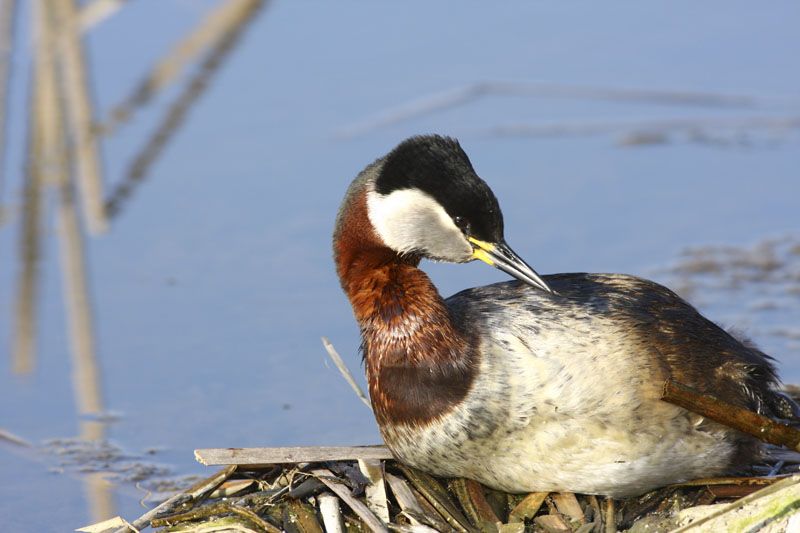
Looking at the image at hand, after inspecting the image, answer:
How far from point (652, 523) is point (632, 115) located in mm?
4871

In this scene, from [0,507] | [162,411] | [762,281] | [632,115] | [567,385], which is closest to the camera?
[567,385]

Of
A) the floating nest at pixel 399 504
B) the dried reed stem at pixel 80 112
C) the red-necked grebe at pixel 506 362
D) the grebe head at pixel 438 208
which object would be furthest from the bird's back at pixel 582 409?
the dried reed stem at pixel 80 112

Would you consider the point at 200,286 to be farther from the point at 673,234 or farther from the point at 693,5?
the point at 693,5

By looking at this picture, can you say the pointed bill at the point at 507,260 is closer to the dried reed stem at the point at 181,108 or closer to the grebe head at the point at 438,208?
the grebe head at the point at 438,208

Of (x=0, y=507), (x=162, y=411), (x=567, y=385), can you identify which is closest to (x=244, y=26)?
(x=162, y=411)

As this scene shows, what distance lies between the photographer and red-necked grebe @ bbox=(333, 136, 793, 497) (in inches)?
225

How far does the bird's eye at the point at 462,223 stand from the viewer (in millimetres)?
5867

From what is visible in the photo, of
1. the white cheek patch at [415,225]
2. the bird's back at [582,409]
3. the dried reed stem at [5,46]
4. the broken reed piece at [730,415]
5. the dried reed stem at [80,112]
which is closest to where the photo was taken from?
the broken reed piece at [730,415]

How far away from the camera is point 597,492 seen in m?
5.79

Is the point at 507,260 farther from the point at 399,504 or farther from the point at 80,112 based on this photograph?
the point at 80,112

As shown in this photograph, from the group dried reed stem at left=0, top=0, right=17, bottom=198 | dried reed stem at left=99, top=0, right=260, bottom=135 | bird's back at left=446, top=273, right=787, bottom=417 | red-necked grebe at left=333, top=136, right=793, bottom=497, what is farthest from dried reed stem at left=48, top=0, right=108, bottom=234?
bird's back at left=446, top=273, right=787, bottom=417

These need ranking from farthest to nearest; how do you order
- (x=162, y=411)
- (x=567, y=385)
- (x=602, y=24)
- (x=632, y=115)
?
(x=602, y=24), (x=632, y=115), (x=162, y=411), (x=567, y=385)

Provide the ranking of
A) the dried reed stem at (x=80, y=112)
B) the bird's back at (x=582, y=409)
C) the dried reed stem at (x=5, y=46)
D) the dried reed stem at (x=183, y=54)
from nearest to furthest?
the bird's back at (x=582, y=409), the dried reed stem at (x=80, y=112), the dried reed stem at (x=5, y=46), the dried reed stem at (x=183, y=54)

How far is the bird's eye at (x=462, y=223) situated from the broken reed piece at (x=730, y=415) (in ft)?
3.45
